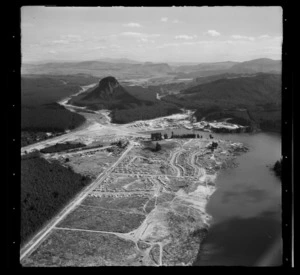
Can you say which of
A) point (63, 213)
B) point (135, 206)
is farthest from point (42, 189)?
point (135, 206)

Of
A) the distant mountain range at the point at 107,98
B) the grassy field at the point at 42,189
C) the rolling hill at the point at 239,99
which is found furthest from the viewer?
the distant mountain range at the point at 107,98

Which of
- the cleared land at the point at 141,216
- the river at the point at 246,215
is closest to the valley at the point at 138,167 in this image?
the cleared land at the point at 141,216

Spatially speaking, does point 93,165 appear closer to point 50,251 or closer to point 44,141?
point 44,141

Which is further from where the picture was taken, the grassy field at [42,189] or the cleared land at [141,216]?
the grassy field at [42,189]

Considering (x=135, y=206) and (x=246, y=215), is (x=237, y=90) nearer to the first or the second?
(x=246, y=215)

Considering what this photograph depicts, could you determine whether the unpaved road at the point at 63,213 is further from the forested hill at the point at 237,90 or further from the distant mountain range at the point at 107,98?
the forested hill at the point at 237,90

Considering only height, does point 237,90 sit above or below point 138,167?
above

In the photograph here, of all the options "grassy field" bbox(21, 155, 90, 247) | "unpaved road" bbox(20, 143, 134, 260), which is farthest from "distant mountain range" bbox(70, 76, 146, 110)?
"grassy field" bbox(21, 155, 90, 247)

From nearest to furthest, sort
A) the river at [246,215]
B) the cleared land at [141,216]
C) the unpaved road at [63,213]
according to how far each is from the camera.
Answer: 1. the unpaved road at [63,213]
2. the cleared land at [141,216]
3. the river at [246,215]
